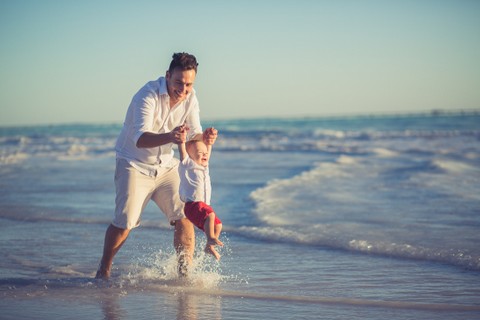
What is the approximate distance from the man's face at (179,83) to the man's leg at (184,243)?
1138mm

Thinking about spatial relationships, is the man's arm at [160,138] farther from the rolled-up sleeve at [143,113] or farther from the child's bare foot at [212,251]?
the child's bare foot at [212,251]

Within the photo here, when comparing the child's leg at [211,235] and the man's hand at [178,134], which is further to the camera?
the child's leg at [211,235]

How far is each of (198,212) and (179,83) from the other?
3.39 feet

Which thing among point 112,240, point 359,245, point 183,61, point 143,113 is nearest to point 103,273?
point 112,240

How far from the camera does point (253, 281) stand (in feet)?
17.7

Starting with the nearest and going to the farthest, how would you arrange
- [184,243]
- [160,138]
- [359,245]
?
[160,138] < [184,243] < [359,245]

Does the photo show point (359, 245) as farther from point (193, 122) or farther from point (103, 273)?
point (103, 273)

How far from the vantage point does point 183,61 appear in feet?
15.7

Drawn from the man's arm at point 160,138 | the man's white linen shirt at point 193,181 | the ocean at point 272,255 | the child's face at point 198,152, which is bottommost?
the ocean at point 272,255

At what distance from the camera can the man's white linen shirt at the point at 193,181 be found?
5.03 meters

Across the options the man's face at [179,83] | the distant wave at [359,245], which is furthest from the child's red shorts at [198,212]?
the distant wave at [359,245]

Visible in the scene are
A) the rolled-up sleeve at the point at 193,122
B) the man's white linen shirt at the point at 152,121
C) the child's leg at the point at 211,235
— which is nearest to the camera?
the child's leg at the point at 211,235

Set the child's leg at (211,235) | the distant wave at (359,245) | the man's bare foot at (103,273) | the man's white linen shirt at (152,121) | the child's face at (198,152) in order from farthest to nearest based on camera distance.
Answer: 1. the distant wave at (359,245)
2. the man's bare foot at (103,273)
3. the child's face at (198,152)
4. the man's white linen shirt at (152,121)
5. the child's leg at (211,235)

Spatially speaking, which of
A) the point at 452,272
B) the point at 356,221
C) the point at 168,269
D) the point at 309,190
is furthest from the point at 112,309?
the point at 309,190
